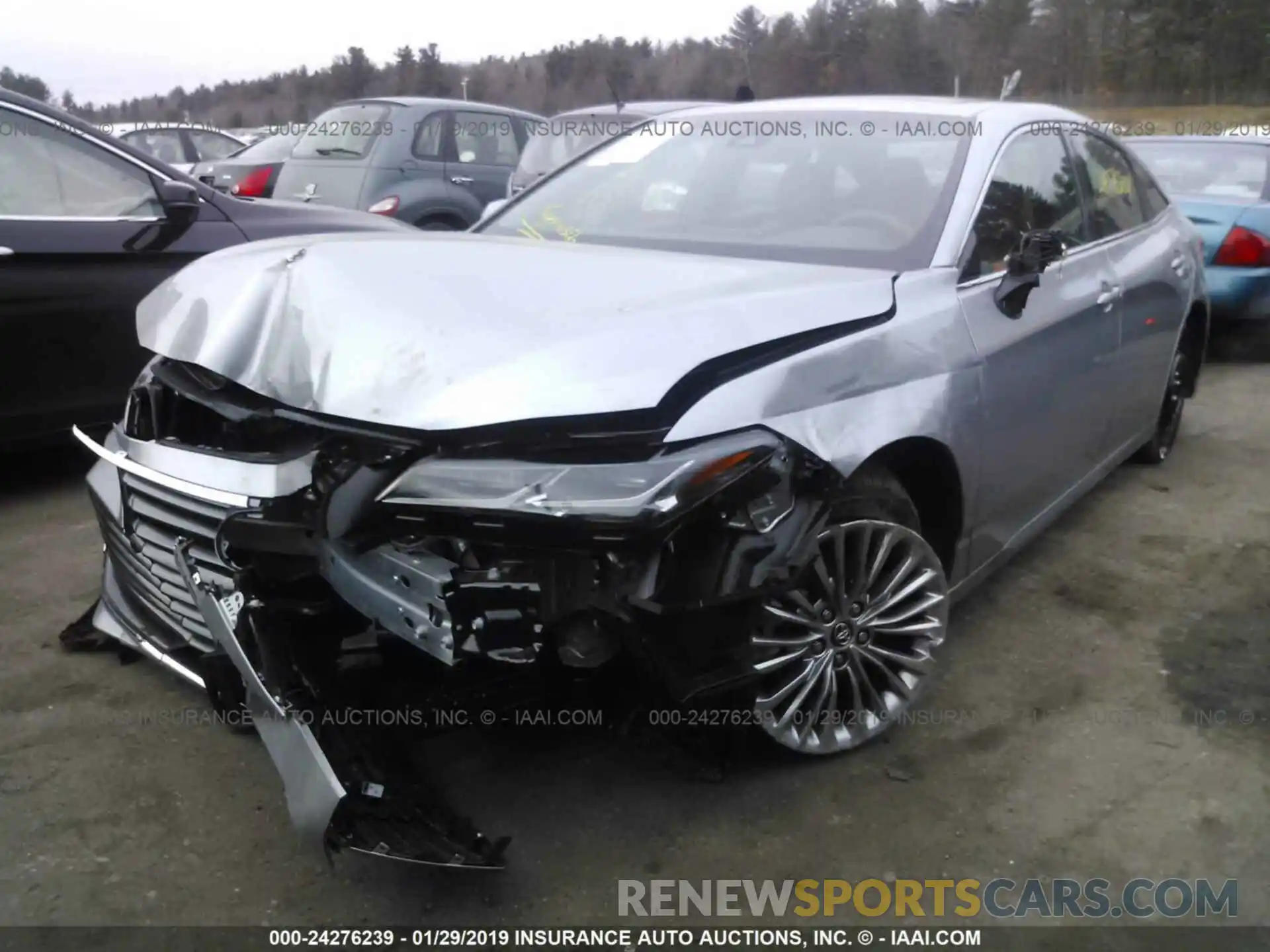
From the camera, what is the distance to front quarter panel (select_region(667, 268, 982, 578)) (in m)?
2.27

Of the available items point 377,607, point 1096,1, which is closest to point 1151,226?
point 377,607

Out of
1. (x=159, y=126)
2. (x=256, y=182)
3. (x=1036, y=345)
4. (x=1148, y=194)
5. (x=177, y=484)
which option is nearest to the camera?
(x=177, y=484)

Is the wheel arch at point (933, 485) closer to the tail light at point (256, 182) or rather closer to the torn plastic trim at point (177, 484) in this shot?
the torn plastic trim at point (177, 484)

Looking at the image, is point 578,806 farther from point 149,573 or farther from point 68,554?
point 68,554

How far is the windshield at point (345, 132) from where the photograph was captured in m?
8.84

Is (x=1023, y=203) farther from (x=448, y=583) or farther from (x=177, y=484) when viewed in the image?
(x=177, y=484)

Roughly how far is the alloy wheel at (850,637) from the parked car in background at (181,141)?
13.2 m

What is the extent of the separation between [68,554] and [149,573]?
1559 millimetres

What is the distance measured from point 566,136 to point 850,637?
268 inches

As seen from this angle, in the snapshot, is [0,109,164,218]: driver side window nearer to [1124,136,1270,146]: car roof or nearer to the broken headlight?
the broken headlight

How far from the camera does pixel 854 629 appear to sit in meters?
2.63

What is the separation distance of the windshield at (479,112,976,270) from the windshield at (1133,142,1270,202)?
4.66m

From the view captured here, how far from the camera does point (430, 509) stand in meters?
2.03

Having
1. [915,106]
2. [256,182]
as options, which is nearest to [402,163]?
[256,182]
